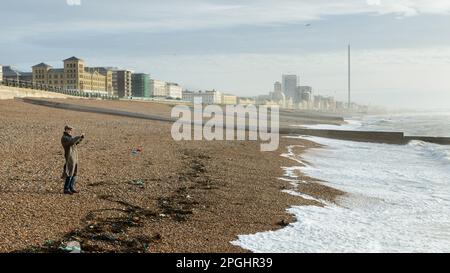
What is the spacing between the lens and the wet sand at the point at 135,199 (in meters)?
8.08

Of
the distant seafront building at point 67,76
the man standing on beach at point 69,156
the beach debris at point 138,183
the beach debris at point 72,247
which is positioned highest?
the distant seafront building at point 67,76

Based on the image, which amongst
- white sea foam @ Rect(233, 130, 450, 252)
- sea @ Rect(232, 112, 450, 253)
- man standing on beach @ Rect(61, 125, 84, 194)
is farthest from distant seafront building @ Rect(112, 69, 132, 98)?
man standing on beach @ Rect(61, 125, 84, 194)

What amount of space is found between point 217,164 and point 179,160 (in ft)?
5.14

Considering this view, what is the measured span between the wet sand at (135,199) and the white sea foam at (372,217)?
622mm

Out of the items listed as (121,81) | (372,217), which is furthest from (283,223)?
(121,81)

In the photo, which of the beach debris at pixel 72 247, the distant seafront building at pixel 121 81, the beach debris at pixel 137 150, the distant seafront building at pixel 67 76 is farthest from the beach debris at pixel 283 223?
the distant seafront building at pixel 121 81

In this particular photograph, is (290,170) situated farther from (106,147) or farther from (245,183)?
(106,147)

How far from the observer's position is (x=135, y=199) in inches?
430

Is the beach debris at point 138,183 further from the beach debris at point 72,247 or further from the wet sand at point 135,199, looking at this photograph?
the beach debris at point 72,247

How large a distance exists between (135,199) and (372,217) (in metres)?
5.99

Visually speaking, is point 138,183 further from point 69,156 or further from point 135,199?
point 69,156

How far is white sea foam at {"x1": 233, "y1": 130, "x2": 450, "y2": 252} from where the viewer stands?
347 inches
